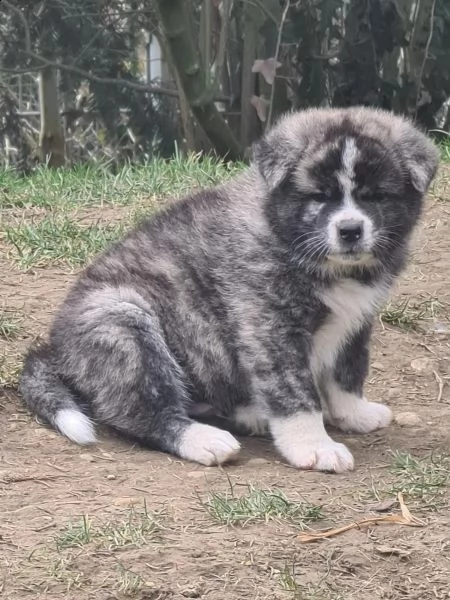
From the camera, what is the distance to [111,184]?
790cm

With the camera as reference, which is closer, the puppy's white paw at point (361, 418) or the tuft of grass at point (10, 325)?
the puppy's white paw at point (361, 418)

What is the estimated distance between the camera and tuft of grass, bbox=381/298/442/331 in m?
6.40

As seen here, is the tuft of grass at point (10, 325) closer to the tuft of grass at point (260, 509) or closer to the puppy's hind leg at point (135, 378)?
the puppy's hind leg at point (135, 378)

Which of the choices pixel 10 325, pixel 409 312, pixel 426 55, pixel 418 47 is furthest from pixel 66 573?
pixel 418 47

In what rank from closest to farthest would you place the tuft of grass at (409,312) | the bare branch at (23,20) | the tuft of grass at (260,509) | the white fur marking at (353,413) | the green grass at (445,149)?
1. the tuft of grass at (260,509)
2. the white fur marking at (353,413)
3. the tuft of grass at (409,312)
4. the green grass at (445,149)
5. the bare branch at (23,20)

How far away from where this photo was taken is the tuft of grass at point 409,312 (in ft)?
21.0

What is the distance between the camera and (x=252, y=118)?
11.1 metres

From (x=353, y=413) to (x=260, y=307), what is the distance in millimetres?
786

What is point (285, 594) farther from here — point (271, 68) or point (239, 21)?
point (239, 21)

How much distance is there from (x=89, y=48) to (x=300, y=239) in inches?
287

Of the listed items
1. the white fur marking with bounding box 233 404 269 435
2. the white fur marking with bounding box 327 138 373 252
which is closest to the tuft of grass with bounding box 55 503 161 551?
the white fur marking with bounding box 233 404 269 435

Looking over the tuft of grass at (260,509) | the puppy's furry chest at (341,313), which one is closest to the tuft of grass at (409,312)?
the puppy's furry chest at (341,313)

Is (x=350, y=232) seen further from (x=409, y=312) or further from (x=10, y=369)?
(x=409, y=312)

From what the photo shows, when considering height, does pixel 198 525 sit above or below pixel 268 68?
below
